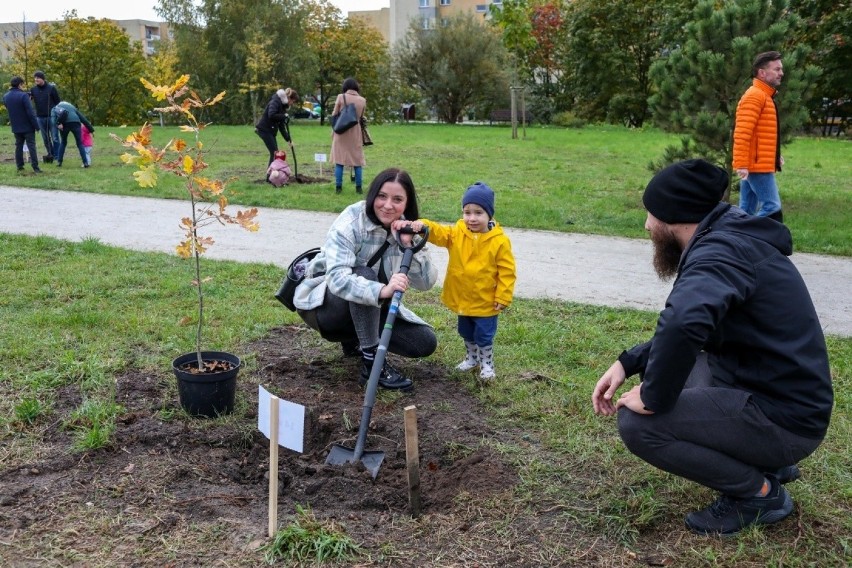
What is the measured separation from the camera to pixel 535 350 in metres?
5.05

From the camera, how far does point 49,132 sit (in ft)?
53.0

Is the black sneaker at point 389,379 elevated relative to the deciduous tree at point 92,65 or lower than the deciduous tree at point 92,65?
lower

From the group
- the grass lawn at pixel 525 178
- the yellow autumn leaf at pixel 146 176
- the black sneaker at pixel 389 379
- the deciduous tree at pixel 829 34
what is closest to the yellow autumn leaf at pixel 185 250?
the yellow autumn leaf at pixel 146 176

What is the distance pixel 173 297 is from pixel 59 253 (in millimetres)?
2164

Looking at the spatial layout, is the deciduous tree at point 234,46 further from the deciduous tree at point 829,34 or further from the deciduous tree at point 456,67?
the deciduous tree at point 829,34

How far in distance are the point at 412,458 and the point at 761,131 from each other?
6273 millimetres

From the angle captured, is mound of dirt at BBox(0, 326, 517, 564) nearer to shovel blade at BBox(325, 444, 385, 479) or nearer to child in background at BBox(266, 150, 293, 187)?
shovel blade at BBox(325, 444, 385, 479)

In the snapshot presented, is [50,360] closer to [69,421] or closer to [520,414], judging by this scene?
[69,421]

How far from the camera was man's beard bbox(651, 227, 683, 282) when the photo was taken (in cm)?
299

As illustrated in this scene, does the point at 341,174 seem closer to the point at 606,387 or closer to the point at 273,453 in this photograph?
the point at 606,387

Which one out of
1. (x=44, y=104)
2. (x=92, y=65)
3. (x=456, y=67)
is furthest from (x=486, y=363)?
(x=456, y=67)

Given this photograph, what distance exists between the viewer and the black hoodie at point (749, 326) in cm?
257

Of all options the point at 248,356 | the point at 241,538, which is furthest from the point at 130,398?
the point at 241,538

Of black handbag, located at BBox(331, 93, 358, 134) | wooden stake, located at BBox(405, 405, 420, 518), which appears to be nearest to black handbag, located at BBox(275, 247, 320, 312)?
wooden stake, located at BBox(405, 405, 420, 518)
